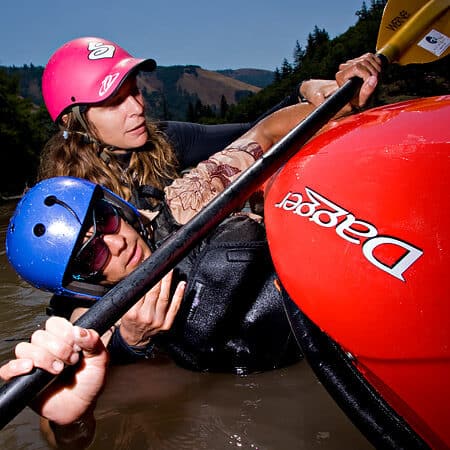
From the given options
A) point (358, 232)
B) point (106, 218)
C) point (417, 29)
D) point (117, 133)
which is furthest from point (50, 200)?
point (417, 29)

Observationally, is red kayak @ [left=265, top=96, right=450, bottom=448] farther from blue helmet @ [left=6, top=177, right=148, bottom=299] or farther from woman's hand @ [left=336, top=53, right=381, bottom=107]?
blue helmet @ [left=6, top=177, right=148, bottom=299]

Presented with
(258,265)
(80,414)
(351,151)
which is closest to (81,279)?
(80,414)

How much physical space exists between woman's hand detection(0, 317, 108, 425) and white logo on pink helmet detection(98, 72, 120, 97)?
1.75 meters

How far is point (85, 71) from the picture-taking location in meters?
2.58

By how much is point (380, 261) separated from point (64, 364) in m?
0.99

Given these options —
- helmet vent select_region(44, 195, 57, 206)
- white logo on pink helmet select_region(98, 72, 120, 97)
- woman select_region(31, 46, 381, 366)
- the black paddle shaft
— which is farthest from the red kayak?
white logo on pink helmet select_region(98, 72, 120, 97)

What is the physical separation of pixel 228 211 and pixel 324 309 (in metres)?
0.49

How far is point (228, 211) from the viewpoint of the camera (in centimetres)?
A: 145

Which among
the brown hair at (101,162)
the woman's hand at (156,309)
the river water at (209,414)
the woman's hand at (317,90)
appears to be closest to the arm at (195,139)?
the brown hair at (101,162)

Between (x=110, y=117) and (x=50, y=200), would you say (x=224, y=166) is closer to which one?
(x=50, y=200)

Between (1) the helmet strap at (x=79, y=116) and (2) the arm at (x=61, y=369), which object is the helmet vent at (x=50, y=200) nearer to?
(1) the helmet strap at (x=79, y=116)

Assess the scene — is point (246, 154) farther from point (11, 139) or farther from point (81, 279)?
point (11, 139)

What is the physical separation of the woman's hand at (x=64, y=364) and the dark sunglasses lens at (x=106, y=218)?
0.88 m

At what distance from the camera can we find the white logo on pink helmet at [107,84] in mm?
2516
